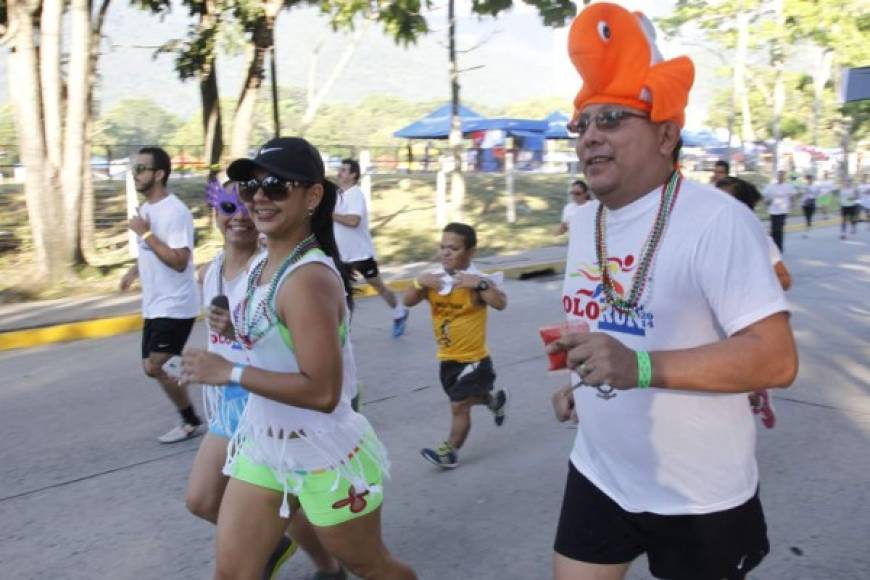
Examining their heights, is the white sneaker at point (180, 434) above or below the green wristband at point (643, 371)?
below

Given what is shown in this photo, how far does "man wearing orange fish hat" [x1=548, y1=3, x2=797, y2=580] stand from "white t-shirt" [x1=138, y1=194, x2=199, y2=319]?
12.2 ft

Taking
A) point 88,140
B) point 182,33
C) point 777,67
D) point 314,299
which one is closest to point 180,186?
point 182,33

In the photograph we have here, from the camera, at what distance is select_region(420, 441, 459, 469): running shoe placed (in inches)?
200

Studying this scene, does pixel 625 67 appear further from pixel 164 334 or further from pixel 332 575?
pixel 164 334

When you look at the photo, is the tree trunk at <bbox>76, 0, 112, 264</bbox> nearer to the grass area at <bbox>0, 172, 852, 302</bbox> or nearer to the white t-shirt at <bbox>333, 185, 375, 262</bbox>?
the grass area at <bbox>0, 172, 852, 302</bbox>

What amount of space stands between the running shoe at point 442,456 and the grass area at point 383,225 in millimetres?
7590

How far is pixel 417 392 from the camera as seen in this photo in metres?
6.83

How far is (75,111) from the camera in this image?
11594mm

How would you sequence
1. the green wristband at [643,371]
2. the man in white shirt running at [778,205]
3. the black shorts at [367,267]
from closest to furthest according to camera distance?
the green wristband at [643,371] → the black shorts at [367,267] → the man in white shirt running at [778,205]

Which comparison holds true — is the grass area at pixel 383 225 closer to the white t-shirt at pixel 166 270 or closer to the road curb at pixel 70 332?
the road curb at pixel 70 332

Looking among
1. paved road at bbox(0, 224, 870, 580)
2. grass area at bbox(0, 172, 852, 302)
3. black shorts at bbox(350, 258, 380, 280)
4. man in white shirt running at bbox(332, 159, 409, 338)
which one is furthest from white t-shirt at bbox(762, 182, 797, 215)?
black shorts at bbox(350, 258, 380, 280)

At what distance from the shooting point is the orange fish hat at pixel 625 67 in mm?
2160

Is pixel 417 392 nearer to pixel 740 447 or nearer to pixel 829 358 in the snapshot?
pixel 829 358

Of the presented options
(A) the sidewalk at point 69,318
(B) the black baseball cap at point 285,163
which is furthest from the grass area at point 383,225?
(B) the black baseball cap at point 285,163
